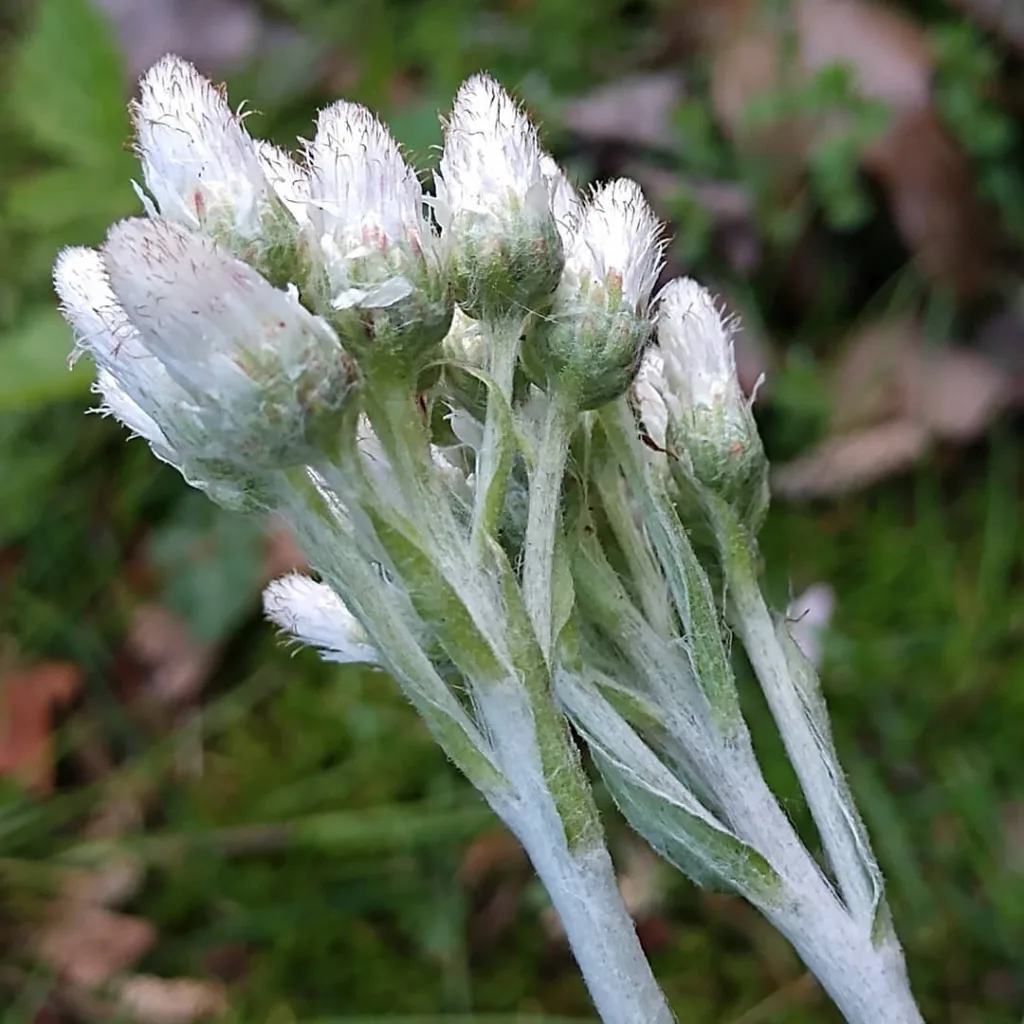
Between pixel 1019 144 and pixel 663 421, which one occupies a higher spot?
pixel 1019 144

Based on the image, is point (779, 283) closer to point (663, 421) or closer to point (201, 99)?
point (663, 421)

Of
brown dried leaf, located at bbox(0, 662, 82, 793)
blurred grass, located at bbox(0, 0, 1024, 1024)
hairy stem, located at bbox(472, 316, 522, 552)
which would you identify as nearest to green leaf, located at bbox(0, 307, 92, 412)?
blurred grass, located at bbox(0, 0, 1024, 1024)

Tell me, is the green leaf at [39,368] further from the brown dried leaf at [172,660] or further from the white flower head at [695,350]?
the white flower head at [695,350]

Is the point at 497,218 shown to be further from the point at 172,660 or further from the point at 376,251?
the point at 172,660

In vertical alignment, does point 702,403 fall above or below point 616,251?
below

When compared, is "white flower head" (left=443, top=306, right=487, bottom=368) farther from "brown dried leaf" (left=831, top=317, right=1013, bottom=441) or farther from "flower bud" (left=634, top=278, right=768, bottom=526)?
"brown dried leaf" (left=831, top=317, right=1013, bottom=441)

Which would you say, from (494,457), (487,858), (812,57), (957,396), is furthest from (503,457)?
(812,57)

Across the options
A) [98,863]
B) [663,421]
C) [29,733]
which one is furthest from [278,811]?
[663,421]
